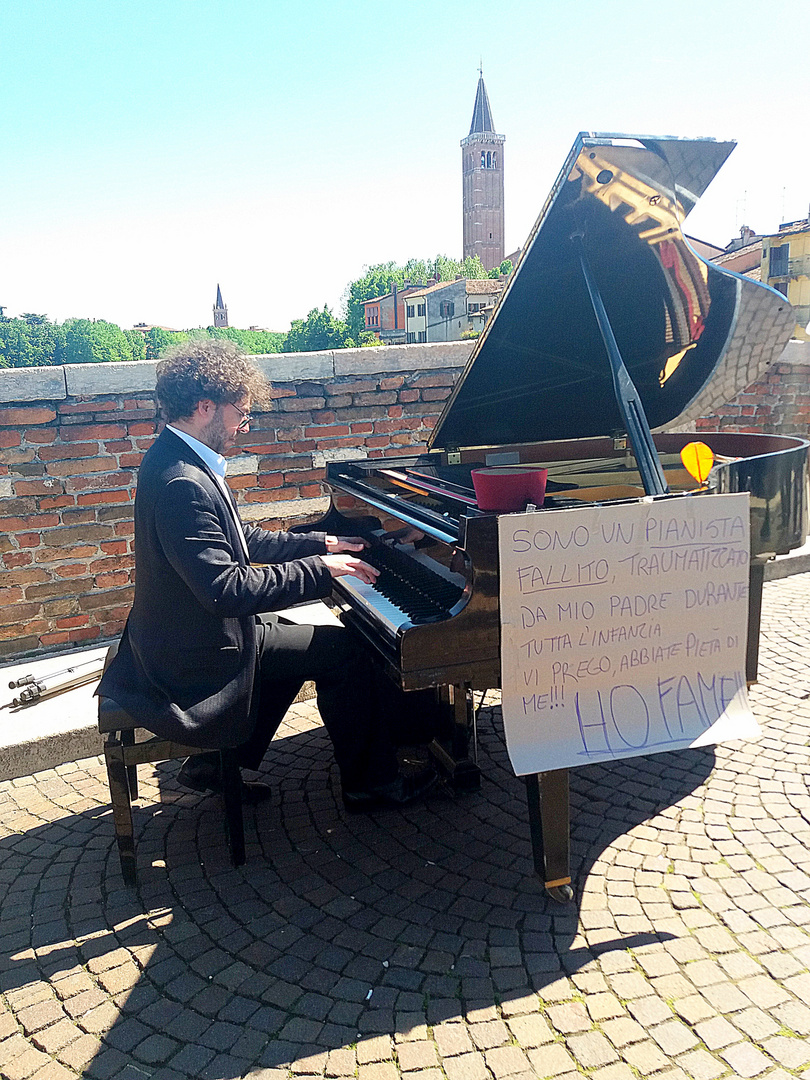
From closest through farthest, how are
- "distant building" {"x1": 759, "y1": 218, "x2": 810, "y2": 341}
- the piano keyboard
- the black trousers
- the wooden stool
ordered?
the piano keyboard
the wooden stool
the black trousers
"distant building" {"x1": 759, "y1": 218, "x2": 810, "y2": 341}

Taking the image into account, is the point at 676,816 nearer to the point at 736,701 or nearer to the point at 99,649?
the point at 736,701

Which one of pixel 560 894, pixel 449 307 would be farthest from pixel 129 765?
pixel 449 307

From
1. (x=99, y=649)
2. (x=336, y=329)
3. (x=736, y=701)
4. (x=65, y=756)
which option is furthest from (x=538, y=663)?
(x=336, y=329)

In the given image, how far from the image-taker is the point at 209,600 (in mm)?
2629

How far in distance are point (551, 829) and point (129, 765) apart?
5.02 ft

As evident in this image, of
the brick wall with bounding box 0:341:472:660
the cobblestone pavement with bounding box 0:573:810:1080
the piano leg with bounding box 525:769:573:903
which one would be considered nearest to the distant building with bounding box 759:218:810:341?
the brick wall with bounding box 0:341:472:660

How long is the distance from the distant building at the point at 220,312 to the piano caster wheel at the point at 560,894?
147791mm

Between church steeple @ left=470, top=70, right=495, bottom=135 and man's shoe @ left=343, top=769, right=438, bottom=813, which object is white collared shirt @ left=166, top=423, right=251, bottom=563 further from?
church steeple @ left=470, top=70, right=495, bottom=135

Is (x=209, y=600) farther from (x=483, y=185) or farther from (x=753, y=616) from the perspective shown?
(x=483, y=185)

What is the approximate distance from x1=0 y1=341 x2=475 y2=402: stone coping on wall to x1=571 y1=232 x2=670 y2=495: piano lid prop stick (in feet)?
6.14

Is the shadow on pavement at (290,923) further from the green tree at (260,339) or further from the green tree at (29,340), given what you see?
the green tree at (260,339)

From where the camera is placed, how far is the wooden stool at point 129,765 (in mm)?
2748

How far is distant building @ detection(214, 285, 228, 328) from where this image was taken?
14138cm

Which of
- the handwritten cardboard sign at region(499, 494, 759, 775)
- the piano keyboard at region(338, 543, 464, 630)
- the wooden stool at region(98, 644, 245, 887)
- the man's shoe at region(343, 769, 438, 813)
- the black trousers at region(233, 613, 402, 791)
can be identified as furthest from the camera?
the man's shoe at region(343, 769, 438, 813)
